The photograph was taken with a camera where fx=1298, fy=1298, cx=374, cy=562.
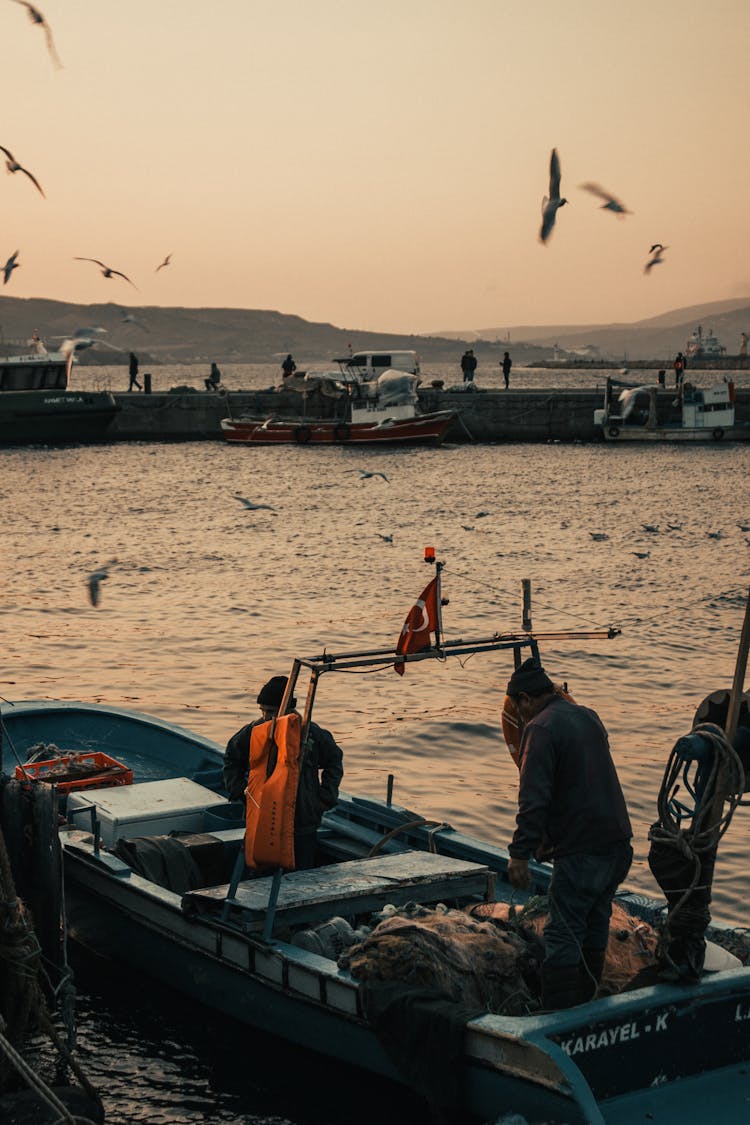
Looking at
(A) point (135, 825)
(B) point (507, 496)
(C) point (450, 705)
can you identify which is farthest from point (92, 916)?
(B) point (507, 496)

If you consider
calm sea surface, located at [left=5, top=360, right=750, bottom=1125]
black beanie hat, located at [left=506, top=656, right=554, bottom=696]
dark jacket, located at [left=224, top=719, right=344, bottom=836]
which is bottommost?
calm sea surface, located at [left=5, top=360, right=750, bottom=1125]

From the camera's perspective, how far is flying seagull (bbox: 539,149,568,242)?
14.5m

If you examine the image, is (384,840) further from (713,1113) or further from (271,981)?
(713,1113)

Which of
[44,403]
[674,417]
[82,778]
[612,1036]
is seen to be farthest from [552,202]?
[674,417]

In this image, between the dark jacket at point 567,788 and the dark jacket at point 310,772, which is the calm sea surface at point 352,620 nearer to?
the dark jacket at point 310,772

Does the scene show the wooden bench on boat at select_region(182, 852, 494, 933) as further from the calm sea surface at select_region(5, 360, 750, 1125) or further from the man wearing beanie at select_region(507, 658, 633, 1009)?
the man wearing beanie at select_region(507, 658, 633, 1009)

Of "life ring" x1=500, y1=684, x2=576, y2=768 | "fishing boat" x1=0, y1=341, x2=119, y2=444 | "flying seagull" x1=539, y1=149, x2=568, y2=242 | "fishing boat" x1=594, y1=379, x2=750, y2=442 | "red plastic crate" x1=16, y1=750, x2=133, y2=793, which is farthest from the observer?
"fishing boat" x1=594, y1=379, x2=750, y2=442

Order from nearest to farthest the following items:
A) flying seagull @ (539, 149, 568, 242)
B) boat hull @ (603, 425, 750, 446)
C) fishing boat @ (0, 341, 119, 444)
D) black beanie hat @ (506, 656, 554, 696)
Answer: black beanie hat @ (506, 656, 554, 696) → flying seagull @ (539, 149, 568, 242) → fishing boat @ (0, 341, 119, 444) → boat hull @ (603, 425, 750, 446)

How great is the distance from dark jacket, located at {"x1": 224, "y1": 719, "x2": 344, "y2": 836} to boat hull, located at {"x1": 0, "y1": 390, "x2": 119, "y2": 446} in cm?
4842

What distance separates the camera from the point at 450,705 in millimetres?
17266

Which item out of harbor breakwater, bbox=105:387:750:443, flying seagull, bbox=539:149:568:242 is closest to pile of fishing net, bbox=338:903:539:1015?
flying seagull, bbox=539:149:568:242

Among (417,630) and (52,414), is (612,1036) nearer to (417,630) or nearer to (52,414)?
(417,630)

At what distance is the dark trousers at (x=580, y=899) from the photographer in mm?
6586

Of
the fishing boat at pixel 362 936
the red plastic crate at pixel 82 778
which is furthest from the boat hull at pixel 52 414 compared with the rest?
the fishing boat at pixel 362 936
